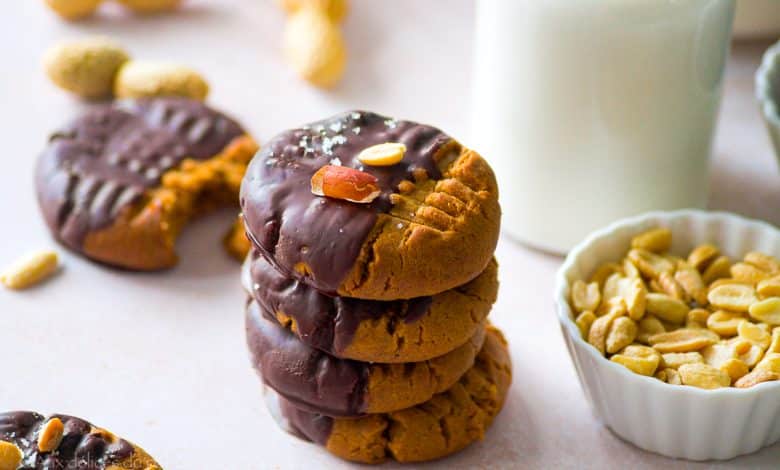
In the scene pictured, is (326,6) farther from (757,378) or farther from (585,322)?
(757,378)

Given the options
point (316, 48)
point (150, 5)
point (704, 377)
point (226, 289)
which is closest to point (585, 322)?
point (704, 377)

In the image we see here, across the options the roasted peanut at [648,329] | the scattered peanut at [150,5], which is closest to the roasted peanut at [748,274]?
the roasted peanut at [648,329]

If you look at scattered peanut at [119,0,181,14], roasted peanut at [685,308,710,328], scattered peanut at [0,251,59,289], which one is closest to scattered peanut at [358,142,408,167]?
roasted peanut at [685,308,710,328]

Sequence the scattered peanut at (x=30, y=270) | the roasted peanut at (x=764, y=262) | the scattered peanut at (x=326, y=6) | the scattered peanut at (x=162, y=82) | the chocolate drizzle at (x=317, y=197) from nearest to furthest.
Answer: the chocolate drizzle at (x=317, y=197) → the roasted peanut at (x=764, y=262) → the scattered peanut at (x=30, y=270) → the scattered peanut at (x=162, y=82) → the scattered peanut at (x=326, y=6)

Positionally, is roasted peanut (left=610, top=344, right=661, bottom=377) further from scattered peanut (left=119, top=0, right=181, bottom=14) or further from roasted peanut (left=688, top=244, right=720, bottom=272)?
scattered peanut (left=119, top=0, right=181, bottom=14)

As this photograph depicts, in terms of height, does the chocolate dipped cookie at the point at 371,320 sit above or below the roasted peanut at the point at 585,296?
above

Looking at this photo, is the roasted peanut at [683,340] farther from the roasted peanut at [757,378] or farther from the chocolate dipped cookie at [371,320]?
the chocolate dipped cookie at [371,320]
